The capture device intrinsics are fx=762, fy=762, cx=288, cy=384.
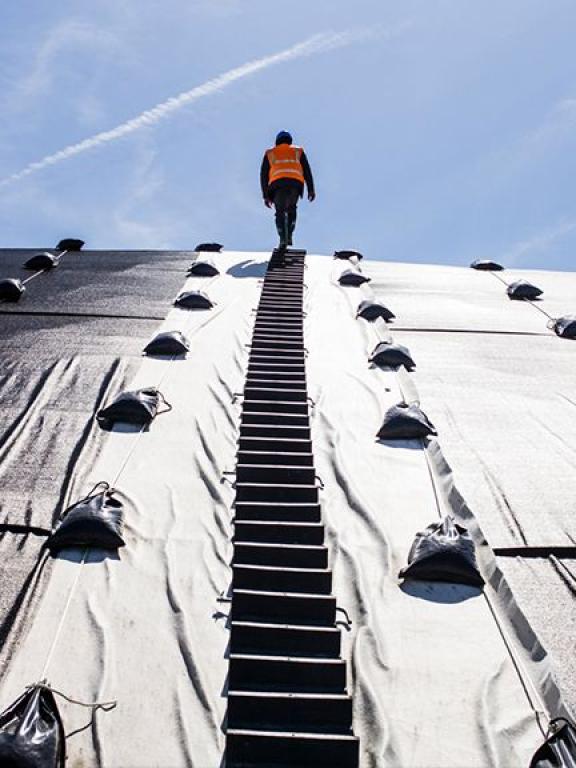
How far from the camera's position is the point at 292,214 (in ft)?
43.4

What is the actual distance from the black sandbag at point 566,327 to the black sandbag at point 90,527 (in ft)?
21.4

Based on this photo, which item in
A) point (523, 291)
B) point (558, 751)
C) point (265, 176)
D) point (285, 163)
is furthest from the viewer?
point (265, 176)

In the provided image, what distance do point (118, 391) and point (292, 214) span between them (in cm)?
667

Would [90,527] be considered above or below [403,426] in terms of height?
below

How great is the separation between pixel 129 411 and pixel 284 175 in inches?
270

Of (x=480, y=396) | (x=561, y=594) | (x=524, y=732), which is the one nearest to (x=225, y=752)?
(x=524, y=732)

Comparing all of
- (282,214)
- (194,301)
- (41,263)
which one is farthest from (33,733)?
(282,214)

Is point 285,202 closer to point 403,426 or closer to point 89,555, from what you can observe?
point 403,426

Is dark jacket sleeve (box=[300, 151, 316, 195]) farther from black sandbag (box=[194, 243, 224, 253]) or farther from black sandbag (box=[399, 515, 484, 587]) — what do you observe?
black sandbag (box=[399, 515, 484, 587])

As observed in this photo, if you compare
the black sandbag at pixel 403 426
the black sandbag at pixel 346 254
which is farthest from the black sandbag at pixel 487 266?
the black sandbag at pixel 403 426

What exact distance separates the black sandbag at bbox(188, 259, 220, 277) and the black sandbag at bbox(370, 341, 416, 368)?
14.0 feet

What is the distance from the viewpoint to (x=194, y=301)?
10.1 metres

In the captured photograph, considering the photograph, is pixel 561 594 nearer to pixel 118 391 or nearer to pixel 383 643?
pixel 383 643

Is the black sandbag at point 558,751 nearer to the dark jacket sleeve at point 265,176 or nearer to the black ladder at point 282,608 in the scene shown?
the black ladder at point 282,608
